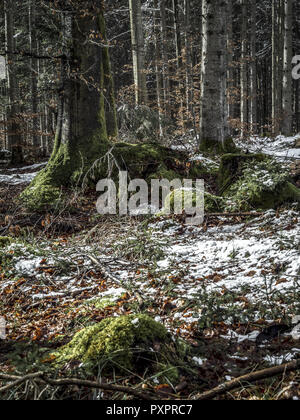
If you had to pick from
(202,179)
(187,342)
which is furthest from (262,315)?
(202,179)

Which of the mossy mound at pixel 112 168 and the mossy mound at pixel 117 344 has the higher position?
the mossy mound at pixel 112 168

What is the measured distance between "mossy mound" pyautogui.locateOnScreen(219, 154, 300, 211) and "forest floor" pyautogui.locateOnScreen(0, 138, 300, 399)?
1.03 ft

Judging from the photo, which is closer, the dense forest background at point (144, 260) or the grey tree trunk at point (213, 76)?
the dense forest background at point (144, 260)

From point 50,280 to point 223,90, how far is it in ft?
20.8

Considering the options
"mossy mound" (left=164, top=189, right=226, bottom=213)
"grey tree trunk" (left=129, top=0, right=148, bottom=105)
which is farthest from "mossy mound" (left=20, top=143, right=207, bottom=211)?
"grey tree trunk" (left=129, top=0, right=148, bottom=105)

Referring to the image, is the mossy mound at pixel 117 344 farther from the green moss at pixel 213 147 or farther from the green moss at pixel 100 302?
the green moss at pixel 213 147

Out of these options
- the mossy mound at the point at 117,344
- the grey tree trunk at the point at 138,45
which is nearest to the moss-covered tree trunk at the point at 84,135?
the grey tree trunk at the point at 138,45

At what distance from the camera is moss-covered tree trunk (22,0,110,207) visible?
7.12 m

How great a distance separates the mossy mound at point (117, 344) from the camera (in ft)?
6.98

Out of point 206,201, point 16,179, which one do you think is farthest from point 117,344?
point 16,179

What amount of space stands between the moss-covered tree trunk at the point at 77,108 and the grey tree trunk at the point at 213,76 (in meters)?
2.54

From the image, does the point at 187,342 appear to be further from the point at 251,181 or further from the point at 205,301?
the point at 251,181

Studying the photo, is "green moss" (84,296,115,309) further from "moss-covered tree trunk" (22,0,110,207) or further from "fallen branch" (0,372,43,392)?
"moss-covered tree trunk" (22,0,110,207)

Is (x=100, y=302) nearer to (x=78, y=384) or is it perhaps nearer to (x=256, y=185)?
(x=78, y=384)
